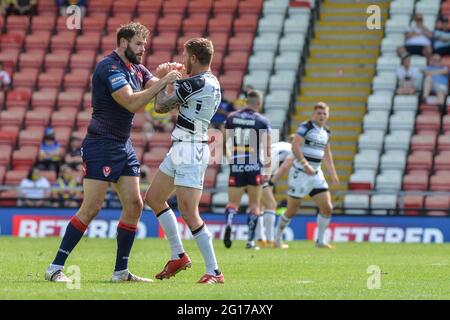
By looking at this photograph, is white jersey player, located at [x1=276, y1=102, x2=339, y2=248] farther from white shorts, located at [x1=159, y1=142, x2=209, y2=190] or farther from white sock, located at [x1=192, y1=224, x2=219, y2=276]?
white sock, located at [x1=192, y1=224, x2=219, y2=276]

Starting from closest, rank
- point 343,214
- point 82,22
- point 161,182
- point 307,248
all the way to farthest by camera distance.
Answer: point 161,182 < point 307,248 < point 343,214 < point 82,22

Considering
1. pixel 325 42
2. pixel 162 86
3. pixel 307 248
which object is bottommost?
pixel 307 248

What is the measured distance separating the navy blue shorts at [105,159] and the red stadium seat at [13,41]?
20.6 m

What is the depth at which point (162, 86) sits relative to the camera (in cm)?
1152

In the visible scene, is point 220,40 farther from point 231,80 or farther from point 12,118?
point 12,118

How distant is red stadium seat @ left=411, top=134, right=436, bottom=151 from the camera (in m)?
26.7

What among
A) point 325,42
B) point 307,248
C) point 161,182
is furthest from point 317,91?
point 161,182

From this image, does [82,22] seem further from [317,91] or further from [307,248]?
[307,248]

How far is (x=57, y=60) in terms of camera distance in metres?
31.3

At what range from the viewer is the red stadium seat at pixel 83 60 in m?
31.0

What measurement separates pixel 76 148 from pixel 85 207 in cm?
1617

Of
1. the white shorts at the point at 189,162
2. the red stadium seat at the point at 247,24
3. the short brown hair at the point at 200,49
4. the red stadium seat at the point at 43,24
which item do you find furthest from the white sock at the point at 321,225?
the red stadium seat at the point at 43,24
